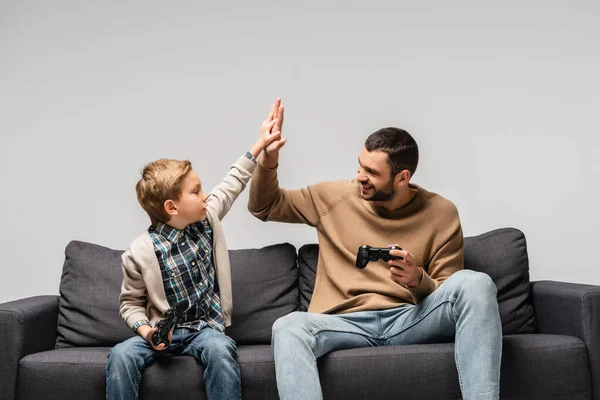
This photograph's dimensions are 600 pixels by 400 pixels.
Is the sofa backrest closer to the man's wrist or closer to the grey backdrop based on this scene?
the grey backdrop

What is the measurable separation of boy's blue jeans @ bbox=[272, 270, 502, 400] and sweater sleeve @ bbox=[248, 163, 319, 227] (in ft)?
1.54

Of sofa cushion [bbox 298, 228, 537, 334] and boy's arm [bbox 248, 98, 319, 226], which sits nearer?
boy's arm [bbox 248, 98, 319, 226]

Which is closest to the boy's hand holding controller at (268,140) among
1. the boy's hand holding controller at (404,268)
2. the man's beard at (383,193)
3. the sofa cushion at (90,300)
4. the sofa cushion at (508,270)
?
the man's beard at (383,193)

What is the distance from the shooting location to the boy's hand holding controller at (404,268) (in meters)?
2.35

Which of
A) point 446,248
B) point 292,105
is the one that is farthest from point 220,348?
point 292,105

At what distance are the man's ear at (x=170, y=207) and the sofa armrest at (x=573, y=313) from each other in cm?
138

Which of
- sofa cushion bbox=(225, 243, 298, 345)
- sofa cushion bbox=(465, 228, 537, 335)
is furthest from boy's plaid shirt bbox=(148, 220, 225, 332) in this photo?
sofa cushion bbox=(465, 228, 537, 335)

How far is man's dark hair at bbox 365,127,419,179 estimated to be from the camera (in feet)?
8.74

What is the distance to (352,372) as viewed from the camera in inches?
91.9

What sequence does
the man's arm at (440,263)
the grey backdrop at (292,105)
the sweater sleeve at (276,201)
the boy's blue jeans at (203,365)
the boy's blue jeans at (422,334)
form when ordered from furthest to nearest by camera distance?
the grey backdrop at (292,105) → the sweater sleeve at (276,201) → the man's arm at (440,263) → the boy's blue jeans at (203,365) → the boy's blue jeans at (422,334)

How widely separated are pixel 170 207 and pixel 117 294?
55 centimetres

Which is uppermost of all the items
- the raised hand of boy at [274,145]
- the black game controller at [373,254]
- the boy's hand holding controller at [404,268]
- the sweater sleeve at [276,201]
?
the raised hand of boy at [274,145]

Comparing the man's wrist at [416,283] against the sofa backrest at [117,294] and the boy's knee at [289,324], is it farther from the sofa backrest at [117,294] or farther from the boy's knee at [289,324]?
the sofa backrest at [117,294]

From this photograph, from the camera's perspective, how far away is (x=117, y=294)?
9.25 feet
